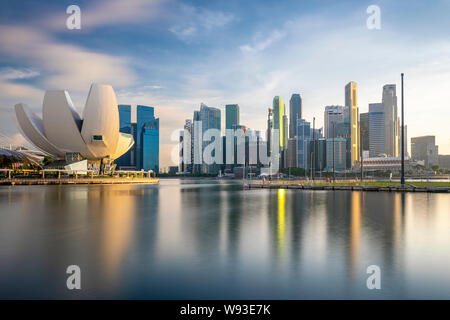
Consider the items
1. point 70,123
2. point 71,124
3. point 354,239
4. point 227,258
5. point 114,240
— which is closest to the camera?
point 227,258

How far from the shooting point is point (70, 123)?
90125 millimetres

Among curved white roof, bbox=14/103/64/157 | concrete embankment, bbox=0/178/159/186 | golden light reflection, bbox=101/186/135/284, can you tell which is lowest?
concrete embankment, bbox=0/178/159/186

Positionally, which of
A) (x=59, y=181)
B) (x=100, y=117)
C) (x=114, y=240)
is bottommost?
(x=59, y=181)

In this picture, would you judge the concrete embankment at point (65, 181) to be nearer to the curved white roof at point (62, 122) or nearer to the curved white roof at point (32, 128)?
the curved white roof at point (62, 122)

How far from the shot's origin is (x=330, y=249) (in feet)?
31.9

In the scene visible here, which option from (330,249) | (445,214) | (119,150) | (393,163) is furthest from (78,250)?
(393,163)

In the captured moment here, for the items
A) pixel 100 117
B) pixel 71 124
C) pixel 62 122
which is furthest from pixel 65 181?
pixel 100 117

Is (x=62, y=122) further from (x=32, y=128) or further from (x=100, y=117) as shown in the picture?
(x=100, y=117)

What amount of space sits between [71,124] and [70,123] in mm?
394

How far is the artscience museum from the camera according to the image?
3452 inches

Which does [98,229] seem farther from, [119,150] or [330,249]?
[119,150]

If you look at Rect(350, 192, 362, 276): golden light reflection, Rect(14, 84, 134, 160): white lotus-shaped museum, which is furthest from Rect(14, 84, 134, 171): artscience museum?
Rect(350, 192, 362, 276): golden light reflection

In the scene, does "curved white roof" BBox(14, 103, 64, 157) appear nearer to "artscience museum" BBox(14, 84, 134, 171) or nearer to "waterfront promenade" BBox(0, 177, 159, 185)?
"artscience museum" BBox(14, 84, 134, 171)

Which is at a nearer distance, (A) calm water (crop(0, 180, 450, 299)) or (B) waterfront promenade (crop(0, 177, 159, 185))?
(A) calm water (crop(0, 180, 450, 299))
